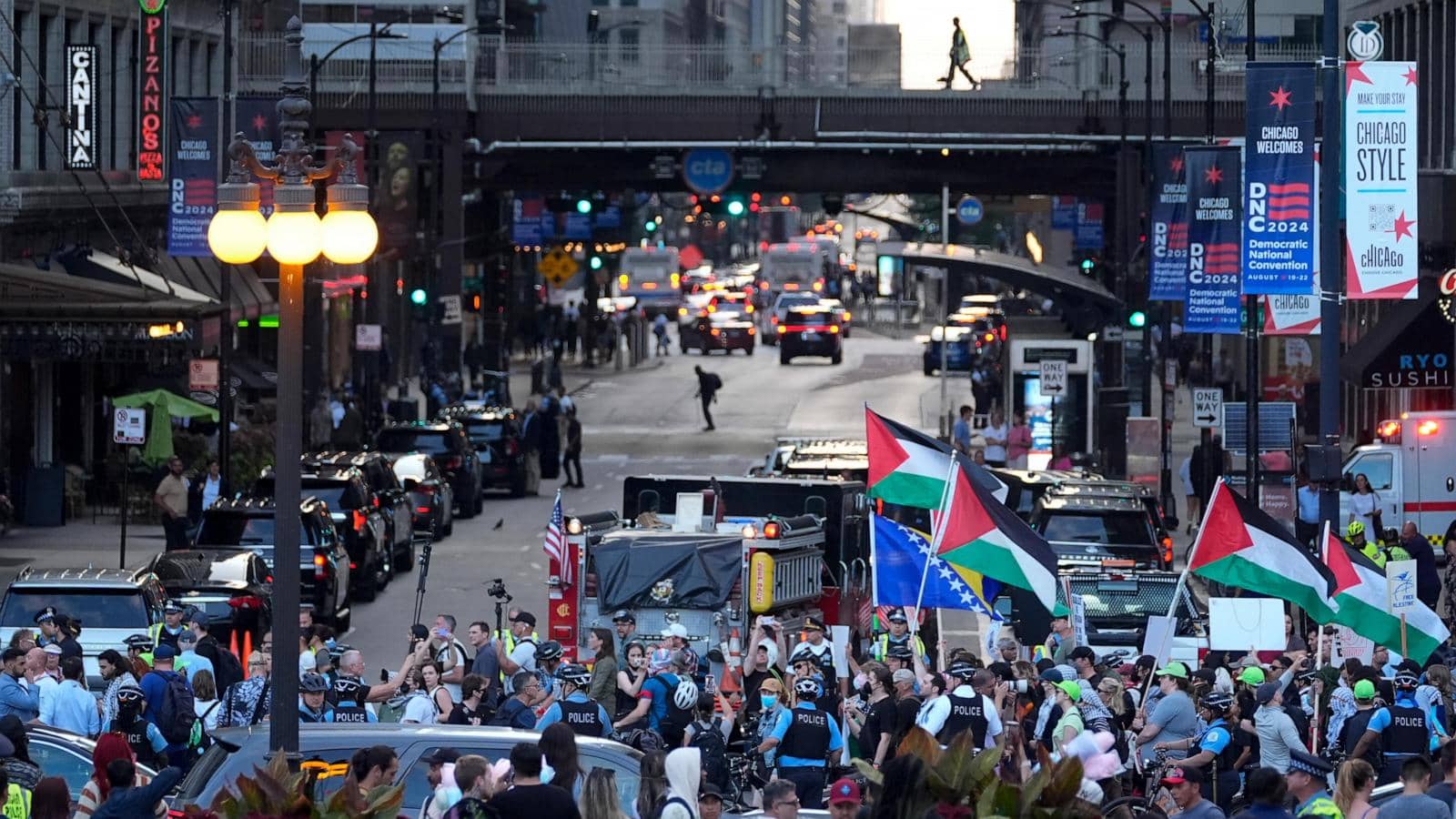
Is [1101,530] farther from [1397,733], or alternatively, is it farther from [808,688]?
[808,688]

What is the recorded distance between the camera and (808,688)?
50.5 feet

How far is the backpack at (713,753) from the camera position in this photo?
15.5 meters

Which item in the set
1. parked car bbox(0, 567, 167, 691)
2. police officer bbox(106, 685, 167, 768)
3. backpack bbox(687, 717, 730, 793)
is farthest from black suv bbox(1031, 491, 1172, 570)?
police officer bbox(106, 685, 167, 768)

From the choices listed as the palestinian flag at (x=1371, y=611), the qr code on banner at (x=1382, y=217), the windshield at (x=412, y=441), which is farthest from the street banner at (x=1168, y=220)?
the palestinian flag at (x=1371, y=611)

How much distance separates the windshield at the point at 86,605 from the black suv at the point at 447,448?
51.1 feet

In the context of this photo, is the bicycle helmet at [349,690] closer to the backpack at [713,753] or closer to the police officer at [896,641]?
the backpack at [713,753]

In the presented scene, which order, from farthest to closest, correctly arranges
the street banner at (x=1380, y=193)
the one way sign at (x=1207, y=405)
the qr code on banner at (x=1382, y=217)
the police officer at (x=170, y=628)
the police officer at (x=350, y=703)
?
the one way sign at (x=1207, y=405), the qr code on banner at (x=1382, y=217), the street banner at (x=1380, y=193), the police officer at (x=170, y=628), the police officer at (x=350, y=703)

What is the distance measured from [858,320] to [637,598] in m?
88.8

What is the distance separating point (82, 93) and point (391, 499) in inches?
399

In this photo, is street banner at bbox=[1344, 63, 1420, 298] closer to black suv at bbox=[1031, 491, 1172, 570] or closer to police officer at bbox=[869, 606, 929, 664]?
black suv at bbox=[1031, 491, 1172, 570]

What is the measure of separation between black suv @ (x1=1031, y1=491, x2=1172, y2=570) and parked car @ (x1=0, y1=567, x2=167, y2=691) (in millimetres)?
10002

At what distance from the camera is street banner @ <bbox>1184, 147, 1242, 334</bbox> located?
3036 cm

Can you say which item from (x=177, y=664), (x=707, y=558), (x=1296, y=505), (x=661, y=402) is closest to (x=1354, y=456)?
(x=1296, y=505)

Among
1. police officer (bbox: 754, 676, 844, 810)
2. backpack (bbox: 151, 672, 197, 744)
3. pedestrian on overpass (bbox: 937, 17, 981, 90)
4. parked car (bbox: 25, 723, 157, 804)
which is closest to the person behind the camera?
parked car (bbox: 25, 723, 157, 804)
